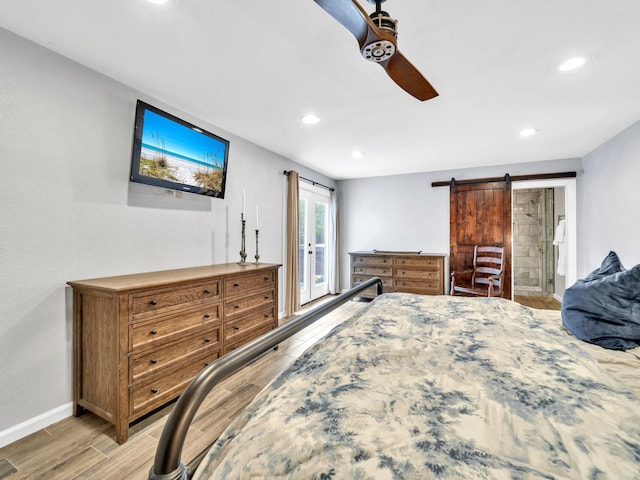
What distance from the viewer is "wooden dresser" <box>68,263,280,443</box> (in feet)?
5.63

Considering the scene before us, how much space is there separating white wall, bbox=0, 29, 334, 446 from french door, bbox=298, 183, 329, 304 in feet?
8.69

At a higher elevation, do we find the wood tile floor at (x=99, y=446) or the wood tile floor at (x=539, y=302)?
the wood tile floor at (x=539, y=302)

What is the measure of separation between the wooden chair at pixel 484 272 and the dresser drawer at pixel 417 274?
27cm

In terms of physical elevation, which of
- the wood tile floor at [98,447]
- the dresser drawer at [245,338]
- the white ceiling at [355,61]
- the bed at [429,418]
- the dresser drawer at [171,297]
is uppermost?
the white ceiling at [355,61]

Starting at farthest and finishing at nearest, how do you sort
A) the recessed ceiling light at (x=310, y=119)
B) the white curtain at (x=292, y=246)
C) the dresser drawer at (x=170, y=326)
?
the white curtain at (x=292, y=246)
the recessed ceiling light at (x=310, y=119)
the dresser drawer at (x=170, y=326)

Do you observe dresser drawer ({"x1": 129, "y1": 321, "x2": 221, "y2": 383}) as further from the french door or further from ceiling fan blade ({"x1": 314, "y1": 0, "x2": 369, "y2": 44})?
the french door

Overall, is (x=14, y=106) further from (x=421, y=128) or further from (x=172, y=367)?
(x=421, y=128)

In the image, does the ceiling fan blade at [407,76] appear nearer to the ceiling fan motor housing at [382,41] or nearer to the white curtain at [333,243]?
the ceiling fan motor housing at [382,41]

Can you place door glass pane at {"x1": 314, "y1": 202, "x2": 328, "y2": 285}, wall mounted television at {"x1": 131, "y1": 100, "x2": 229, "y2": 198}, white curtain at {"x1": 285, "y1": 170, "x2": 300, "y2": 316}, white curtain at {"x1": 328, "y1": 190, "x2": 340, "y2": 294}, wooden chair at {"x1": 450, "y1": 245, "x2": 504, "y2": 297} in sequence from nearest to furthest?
1. wall mounted television at {"x1": 131, "y1": 100, "x2": 229, "y2": 198}
2. white curtain at {"x1": 285, "y1": 170, "x2": 300, "y2": 316}
3. wooden chair at {"x1": 450, "y1": 245, "x2": 504, "y2": 297}
4. door glass pane at {"x1": 314, "y1": 202, "x2": 328, "y2": 285}
5. white curtain at {"x1": 328, "y1": 190, "x2": 340, "y2": 294}

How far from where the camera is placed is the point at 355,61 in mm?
1928

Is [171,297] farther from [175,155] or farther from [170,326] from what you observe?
[175,155]

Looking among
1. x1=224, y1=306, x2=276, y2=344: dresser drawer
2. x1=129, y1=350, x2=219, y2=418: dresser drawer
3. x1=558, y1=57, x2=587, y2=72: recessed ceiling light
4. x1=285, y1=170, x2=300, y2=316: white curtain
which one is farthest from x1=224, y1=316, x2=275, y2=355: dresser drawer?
x1=558, y1=57, x2=587, y2=72: recessed ceiling light

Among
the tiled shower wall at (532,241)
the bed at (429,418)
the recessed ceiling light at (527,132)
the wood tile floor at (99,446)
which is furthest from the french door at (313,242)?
the tiled shower wall at (532,241)

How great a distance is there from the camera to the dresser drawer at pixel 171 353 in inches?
70.8
